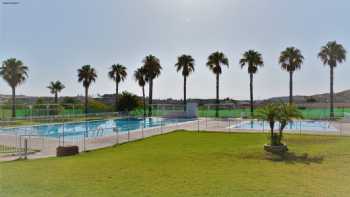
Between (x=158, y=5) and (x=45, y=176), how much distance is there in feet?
28.7

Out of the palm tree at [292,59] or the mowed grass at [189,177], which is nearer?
the mowed grass at [189,177]

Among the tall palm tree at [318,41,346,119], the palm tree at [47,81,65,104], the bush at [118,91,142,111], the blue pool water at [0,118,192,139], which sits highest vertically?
the tall palm tree at [318,41,346,119]

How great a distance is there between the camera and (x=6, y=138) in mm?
17172

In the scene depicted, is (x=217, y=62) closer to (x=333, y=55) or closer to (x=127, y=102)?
(x=127, y=102)

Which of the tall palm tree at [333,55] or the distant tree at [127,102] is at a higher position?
the tall palm tree at [333,55]

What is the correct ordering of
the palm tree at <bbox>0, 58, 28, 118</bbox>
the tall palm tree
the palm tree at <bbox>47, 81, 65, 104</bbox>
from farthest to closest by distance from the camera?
the palm tree at <bbox>47, 81, 65, 104</bbox> → the tall palm tree → the palm tree at <bbox>0, 58, 28, 118</bbox>

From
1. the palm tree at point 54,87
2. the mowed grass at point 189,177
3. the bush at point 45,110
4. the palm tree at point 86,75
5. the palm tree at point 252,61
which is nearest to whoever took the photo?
the mowed grass at point 189,177

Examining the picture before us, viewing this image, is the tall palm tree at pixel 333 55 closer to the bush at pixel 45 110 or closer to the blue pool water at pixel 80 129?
the blue pool water at pixel 80 129

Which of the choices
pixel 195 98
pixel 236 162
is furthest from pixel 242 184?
pixel 195 98

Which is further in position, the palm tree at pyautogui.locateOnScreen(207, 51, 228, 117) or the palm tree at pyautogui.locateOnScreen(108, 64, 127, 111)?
the palm tree at pyautogui.locateOnScreen(108, 64, 127, 111)

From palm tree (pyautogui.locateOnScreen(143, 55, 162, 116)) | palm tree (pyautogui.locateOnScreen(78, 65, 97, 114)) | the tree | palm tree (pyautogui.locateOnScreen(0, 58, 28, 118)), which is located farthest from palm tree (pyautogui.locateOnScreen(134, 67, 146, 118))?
the tree

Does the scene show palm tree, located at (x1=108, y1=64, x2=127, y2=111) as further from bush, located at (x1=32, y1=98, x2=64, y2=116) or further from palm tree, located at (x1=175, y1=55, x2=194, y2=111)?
bush, located at (x1=32, y1=98, x2=64, y2=116)

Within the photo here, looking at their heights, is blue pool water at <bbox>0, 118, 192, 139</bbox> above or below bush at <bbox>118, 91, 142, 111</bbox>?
below

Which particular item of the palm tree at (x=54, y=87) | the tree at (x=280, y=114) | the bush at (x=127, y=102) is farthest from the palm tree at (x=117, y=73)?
the tree at (x=280, y=114)
